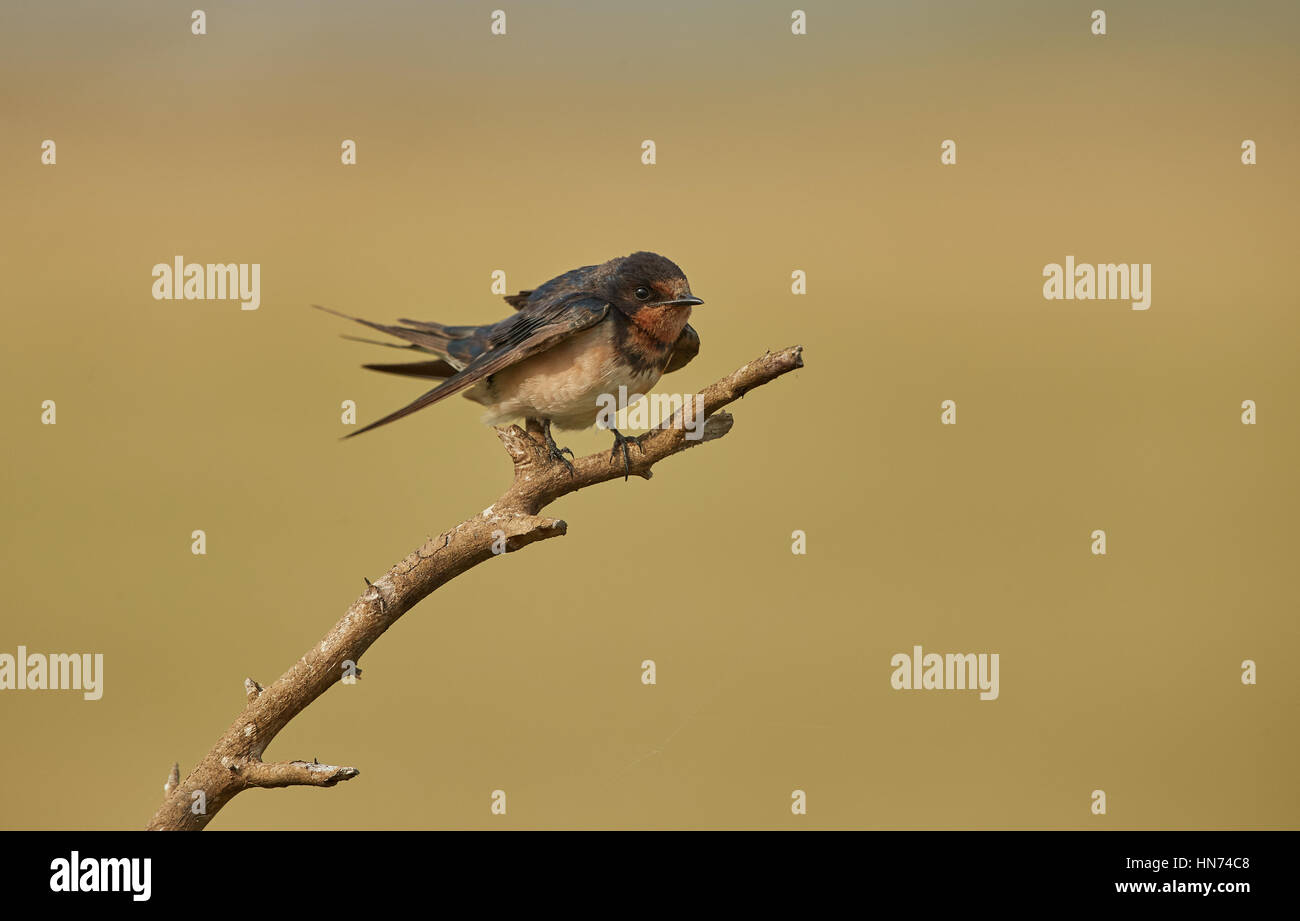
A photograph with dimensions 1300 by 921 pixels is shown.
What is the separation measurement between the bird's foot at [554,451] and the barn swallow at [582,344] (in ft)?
0.04

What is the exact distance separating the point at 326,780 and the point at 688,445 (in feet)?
5.85

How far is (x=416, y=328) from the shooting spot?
235 inches

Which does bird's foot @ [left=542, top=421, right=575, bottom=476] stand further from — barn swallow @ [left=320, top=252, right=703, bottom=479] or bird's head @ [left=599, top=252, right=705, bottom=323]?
bird's head @ [left=599, top=252, right=705, bottom=323]

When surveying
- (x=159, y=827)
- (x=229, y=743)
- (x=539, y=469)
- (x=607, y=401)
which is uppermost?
(x=607, y=401)

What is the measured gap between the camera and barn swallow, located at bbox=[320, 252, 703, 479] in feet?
17.0

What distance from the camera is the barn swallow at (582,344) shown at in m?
5.18

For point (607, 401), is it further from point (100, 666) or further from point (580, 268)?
point (100, 666)

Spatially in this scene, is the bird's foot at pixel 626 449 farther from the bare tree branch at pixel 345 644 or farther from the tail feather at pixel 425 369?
the tail feather at pixel 425 369

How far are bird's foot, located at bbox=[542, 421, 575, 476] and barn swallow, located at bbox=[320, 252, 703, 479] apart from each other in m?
0.01

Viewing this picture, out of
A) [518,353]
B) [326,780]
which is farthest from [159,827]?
[518,353]

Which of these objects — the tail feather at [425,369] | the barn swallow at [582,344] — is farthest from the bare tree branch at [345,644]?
the tail feather at [425,369]

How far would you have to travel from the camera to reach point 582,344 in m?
5.25

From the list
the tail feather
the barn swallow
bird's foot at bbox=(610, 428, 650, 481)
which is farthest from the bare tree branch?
the tail feather

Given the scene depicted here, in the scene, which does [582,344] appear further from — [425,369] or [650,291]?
[425,369]
